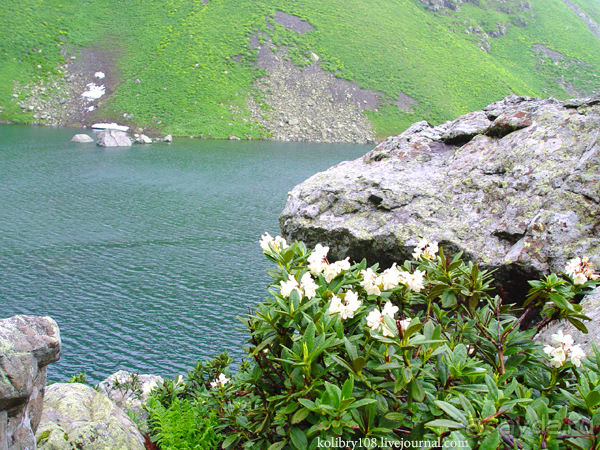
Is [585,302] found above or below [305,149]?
above

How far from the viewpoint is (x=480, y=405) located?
2973mm

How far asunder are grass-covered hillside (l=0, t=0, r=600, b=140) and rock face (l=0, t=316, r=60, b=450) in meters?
64.6

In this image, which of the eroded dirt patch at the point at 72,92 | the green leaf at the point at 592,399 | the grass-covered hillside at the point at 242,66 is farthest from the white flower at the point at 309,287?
the eroded dirt patch at the point at 72,92

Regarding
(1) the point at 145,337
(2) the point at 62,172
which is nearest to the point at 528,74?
(2) the point at 62,172

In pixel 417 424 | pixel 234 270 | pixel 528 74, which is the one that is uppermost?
pixel 528 74

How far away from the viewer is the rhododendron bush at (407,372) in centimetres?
284

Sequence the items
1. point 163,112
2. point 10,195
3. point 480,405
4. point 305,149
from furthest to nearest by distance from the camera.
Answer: point 163,112
point 305,149
point 10,195
point 480,405

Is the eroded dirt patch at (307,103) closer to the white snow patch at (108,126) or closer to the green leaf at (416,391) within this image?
the white snow patch at (108,126)

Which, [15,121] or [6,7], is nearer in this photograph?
[15,121]

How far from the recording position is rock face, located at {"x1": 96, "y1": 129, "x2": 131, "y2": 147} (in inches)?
2021

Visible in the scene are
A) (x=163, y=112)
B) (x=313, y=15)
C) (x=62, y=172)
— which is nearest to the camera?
(x=62, y=172)

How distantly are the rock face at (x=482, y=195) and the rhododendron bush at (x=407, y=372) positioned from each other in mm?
2516

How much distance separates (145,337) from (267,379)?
1067 cm

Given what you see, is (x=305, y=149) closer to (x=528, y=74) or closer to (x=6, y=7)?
(x=6, y=7)
